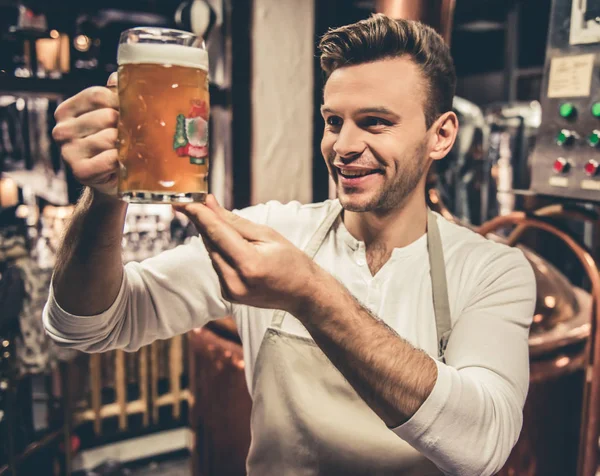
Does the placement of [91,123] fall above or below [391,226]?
above

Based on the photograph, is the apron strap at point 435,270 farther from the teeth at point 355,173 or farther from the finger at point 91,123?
the finger at point 91,123

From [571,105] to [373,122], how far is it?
894 millimetres

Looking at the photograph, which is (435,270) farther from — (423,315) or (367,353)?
(367,353)

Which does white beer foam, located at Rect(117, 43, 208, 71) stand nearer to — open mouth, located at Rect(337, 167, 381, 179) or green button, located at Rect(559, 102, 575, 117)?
open mouth, located at Rect(337, 167, 381, 179)

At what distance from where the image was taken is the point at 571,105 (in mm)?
2000

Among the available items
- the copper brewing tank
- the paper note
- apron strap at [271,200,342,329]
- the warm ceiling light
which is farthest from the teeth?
the warm ceiling light

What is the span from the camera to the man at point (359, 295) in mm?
1112

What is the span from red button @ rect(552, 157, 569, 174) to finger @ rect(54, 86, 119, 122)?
1.60 m

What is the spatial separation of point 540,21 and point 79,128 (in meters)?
6.55

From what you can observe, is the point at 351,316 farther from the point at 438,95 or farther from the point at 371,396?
the point at 438,95

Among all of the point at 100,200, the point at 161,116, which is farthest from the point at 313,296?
the point at 100,200

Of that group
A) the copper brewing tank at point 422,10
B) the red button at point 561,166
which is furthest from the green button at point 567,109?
the copper brewing tank at point 422,10

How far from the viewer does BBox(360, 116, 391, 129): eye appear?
154 centimetres

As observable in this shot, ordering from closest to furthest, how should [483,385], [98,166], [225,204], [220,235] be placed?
[220,235]
[98,166]
[483,385]
[225,204]
